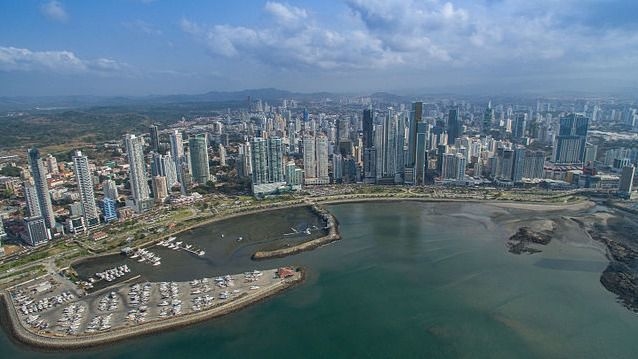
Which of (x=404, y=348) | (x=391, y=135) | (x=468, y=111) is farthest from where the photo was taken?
(x=468, y=111)

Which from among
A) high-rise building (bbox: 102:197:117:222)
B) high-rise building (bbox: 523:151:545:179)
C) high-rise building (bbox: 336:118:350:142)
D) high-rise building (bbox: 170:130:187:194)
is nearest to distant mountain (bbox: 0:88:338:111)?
high-rise building (bbox: 336:118:350:142)

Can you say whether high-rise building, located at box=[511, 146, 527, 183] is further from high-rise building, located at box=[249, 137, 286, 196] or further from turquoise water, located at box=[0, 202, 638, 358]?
high-rise building, located at box=[249, 137, 286, 196]

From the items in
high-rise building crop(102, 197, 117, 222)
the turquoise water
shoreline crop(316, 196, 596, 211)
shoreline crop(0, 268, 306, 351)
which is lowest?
shoreline crop(316, 196, 596, 211)

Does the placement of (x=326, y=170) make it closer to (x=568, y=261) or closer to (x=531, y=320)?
(x=568, y=261)

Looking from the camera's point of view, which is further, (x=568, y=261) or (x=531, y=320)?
(x=568, y=261)

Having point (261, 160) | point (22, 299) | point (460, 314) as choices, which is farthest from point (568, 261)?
point (22, 299)

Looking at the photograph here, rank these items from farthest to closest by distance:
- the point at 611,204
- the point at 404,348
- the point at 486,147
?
the point at 486,147 < the point at 611,204 < the point at 404,348

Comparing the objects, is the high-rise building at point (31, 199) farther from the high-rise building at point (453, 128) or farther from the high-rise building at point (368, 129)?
the high-rise building at point (453, 128)

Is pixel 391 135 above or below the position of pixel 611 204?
above

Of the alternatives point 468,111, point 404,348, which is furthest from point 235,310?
point 468,111
